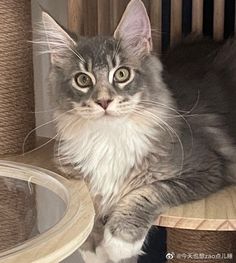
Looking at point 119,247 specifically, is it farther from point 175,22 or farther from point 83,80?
point 175,22

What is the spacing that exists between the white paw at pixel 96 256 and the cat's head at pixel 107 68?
0.98 feet

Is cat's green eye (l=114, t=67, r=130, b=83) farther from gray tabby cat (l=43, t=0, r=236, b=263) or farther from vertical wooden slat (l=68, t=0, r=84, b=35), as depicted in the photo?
vertical wooden slat (l=68, t=0, r=84, b=35)

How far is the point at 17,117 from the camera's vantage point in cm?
171

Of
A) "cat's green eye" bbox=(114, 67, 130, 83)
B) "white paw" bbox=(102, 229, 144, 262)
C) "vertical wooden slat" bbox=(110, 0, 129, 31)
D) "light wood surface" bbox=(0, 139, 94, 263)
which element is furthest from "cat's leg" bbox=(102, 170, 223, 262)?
"vertical wooden slat" bbox=(110, 0, 129, 31)

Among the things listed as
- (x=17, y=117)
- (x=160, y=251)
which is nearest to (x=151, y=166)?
(x=17, y=117)

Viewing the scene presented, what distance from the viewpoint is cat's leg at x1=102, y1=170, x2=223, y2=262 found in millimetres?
1350

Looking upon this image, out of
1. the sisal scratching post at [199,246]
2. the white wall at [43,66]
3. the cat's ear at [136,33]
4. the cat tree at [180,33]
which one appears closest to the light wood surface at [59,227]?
the cat tree at [180,33]

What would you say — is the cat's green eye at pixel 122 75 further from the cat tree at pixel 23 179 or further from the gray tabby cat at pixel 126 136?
the cat tree at pixel 23 179

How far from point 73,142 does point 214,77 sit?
41cm

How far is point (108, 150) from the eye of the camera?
145 cm

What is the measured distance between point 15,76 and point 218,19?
1.91 ft

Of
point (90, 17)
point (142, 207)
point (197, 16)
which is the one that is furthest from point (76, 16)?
point (142, 207)

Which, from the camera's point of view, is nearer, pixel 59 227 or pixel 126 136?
pixel 59 227

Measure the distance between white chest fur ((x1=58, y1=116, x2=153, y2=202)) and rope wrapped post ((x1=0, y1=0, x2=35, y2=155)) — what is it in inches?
11.1
